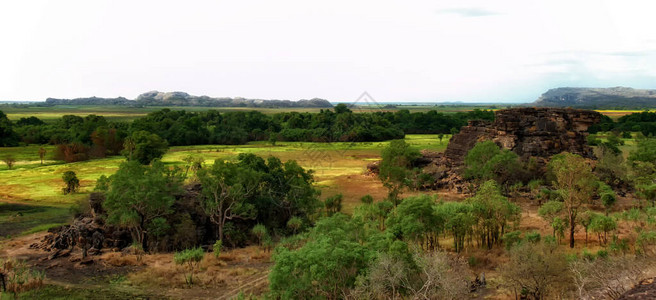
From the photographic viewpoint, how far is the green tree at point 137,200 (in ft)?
76.2

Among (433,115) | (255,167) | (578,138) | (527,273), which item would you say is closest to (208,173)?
(255,167)

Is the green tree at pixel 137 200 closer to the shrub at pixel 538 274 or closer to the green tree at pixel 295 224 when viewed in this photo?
the green tree at pixel 295 224

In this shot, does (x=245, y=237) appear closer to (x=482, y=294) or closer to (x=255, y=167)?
(x=255, y=167)

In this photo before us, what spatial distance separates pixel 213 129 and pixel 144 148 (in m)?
40.7

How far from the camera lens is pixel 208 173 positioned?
2680cm

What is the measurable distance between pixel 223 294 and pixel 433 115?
11334cm

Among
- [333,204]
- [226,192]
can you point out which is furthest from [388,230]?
[333,204]

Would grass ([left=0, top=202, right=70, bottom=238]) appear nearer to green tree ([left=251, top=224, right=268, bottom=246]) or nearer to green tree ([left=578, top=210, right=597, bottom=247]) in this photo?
green tree ([left=251, top=224, right=268, bottom=246])

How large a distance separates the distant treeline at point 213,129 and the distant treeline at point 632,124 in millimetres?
32619

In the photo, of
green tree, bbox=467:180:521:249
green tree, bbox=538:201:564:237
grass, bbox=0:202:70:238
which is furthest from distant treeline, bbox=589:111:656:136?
grass, bbox=0:202:70:238

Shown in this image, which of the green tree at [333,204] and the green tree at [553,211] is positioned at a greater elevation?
the green tree at [553,211]

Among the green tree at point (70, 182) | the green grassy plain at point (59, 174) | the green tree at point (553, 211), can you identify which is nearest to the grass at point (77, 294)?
the green grassy plain at point (59, 174)

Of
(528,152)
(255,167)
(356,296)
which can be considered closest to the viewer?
(356,296)

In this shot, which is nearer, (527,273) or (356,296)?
(356,296)
